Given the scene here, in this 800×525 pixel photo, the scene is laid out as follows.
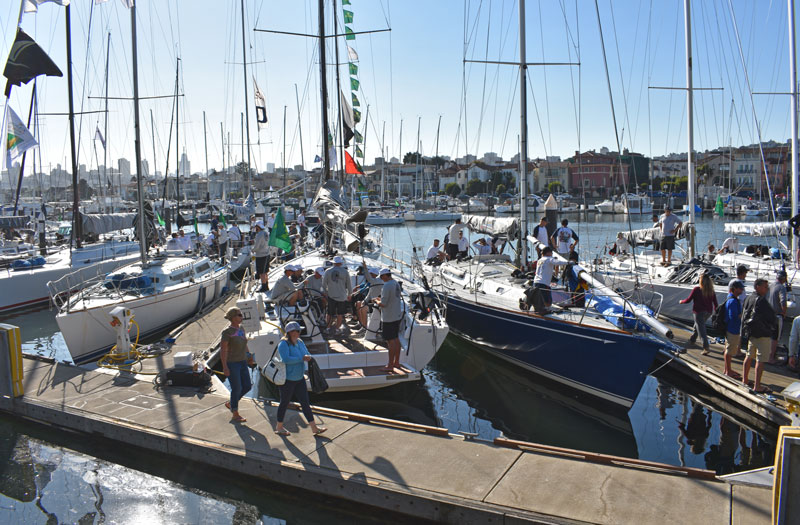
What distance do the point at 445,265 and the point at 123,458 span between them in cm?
1067

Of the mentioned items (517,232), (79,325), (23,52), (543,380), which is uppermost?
(23,52)

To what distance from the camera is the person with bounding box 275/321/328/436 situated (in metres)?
7.26

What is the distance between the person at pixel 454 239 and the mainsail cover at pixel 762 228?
1003cm

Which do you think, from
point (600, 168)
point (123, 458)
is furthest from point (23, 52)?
point (600, 168)

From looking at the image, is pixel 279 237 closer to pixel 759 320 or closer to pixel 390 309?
pixel 390 309

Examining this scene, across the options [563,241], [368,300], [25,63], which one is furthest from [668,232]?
[25,63]

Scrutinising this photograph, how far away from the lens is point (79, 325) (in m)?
11.9

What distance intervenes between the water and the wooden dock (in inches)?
11.2

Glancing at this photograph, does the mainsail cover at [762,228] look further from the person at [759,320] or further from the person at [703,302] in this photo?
the person at [759,320]

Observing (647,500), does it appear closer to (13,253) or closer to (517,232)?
(517,232)

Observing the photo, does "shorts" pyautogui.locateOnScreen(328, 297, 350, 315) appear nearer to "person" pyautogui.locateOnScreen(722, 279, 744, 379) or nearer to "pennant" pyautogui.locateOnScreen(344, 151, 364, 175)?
"person" pyautogui.locateOnScreen(722, 279, 744, 379)

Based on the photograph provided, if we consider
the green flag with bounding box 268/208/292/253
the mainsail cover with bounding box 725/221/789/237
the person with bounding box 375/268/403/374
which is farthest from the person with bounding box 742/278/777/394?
the mainsail cover with bounding box 725/221/789/237

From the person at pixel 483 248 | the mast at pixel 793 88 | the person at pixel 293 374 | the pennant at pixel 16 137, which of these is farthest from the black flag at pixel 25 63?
the mast at pixel 793 88

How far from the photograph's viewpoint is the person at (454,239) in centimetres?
1802
